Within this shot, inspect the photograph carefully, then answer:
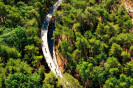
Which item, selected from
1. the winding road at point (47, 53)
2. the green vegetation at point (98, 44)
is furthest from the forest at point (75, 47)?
the winding road at point (47, 53)

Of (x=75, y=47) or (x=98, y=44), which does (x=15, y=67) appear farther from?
(x=98, y=44)

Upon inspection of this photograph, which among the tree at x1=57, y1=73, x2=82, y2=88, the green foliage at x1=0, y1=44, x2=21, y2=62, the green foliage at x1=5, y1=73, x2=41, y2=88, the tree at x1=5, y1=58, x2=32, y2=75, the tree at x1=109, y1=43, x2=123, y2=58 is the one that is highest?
the tree at x1=109, y1=43, x2=123, y2=58

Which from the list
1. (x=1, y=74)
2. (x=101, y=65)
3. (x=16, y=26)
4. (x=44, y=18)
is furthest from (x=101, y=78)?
(x=44, y=18)

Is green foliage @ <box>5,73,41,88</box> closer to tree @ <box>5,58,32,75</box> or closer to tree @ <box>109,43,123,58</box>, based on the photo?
tree @ <box>5,58,32,75</box>

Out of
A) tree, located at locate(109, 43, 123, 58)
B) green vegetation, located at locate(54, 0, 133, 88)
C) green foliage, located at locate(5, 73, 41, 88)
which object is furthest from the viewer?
tree, located at locate(109, 43, 123, 58)

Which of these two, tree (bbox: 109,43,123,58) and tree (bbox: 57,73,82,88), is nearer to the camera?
tree (bbox: 57,73,82,88)

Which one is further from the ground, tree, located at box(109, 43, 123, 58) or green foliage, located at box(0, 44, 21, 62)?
tree, located at box(109, 43, 123, 58)

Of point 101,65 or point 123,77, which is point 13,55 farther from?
point 123,77

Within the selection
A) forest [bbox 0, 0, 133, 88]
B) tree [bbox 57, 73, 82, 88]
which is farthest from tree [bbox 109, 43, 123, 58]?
tree [bbox 57, 73, 82, 88]
